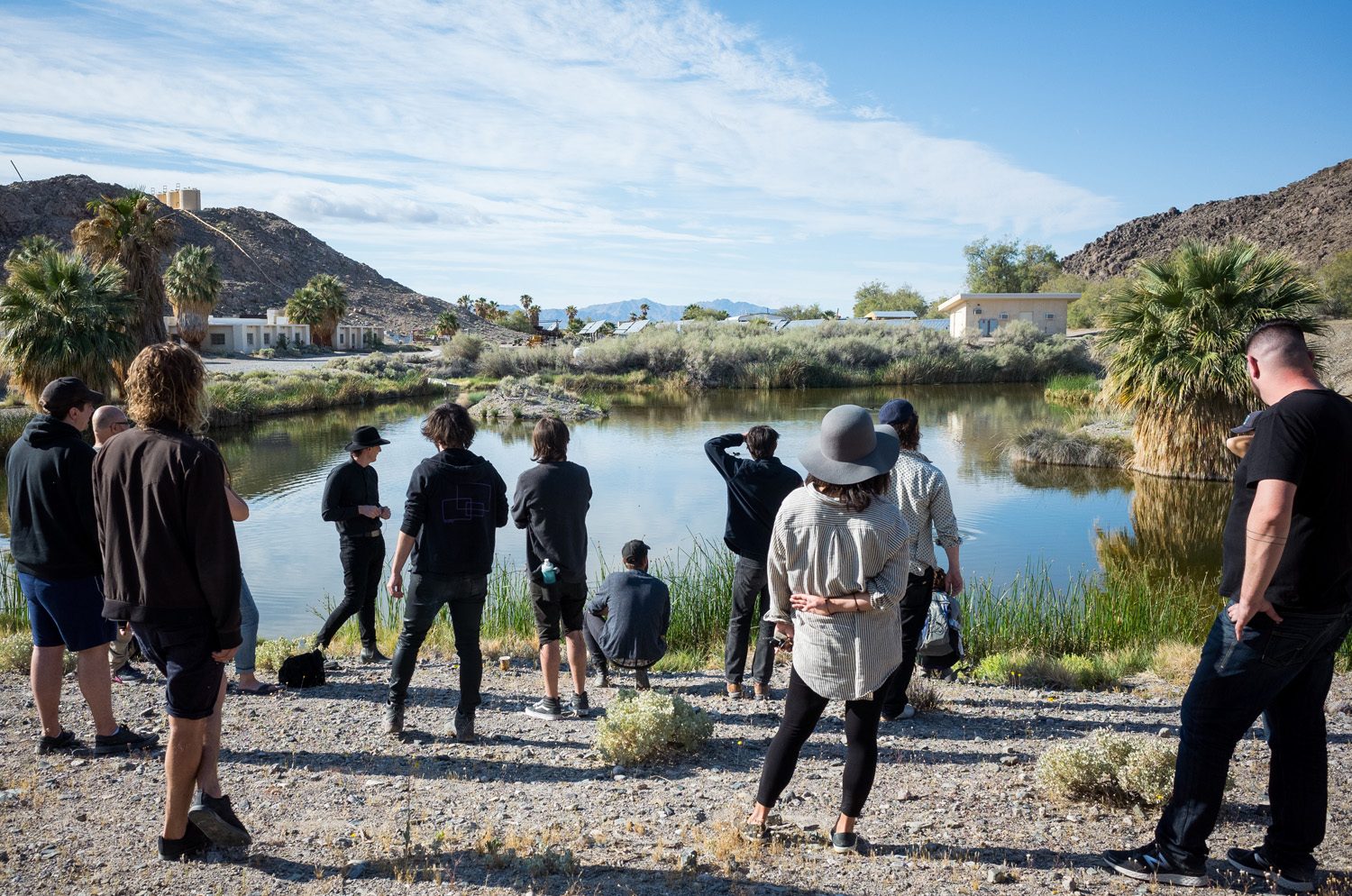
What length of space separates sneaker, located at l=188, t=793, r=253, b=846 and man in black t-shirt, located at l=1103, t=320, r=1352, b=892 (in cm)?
343

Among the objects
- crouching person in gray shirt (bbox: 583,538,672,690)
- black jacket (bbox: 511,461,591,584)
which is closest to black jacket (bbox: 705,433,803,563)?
crouching person in gray shirt (bbox: 583,538,672,690)

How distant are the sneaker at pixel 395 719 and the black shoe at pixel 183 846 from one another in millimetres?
1544

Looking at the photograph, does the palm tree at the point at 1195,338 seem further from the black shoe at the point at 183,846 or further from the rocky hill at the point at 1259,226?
the rocky hill at the point at 1259,226

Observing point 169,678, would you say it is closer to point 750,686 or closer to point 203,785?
point 203,785

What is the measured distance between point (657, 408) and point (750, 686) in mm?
30839

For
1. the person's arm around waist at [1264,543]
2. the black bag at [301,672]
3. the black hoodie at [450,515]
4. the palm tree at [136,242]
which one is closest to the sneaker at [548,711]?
the black hoodie at [450,515]

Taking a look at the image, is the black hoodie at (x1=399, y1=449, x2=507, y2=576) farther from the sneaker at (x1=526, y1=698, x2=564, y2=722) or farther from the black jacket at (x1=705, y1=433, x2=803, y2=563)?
the black jacket at (x1=705, y1=433, x2=803, y2=563)

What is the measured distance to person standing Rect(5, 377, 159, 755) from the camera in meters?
4.66

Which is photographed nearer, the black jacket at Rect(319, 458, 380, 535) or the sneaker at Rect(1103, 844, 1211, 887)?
the sneaker at Rect(1103, 844, 1211, 887)

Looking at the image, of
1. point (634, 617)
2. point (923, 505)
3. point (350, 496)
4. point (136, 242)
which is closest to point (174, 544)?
point (634, 617)

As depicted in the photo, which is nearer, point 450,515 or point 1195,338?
point 450,515

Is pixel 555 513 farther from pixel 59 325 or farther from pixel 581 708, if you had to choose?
pixel 59 325

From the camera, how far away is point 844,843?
381 centimetres

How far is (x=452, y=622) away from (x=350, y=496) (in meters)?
1.98
